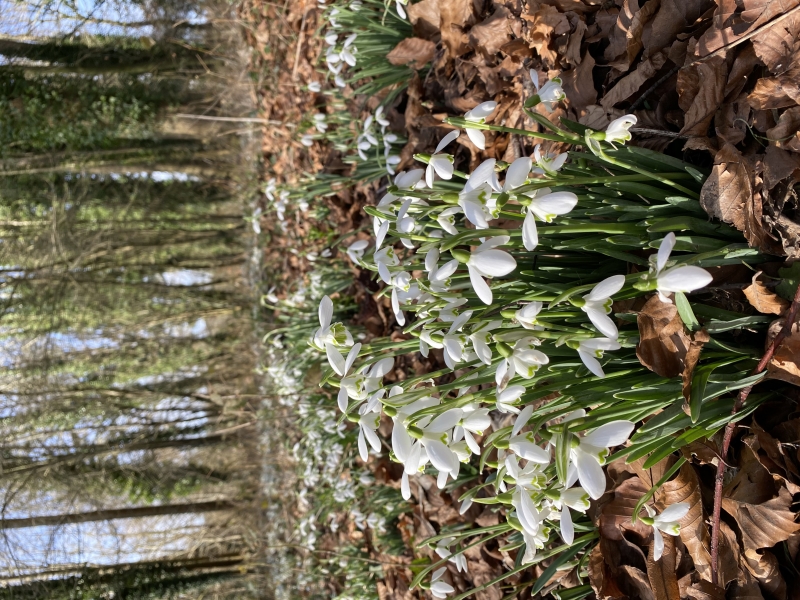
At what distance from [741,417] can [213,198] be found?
7974 mm

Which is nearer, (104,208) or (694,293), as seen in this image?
(694,293)

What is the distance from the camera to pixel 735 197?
1.21m

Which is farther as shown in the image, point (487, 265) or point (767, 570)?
point (767, 570)

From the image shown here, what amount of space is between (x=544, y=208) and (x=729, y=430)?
0.66 metres

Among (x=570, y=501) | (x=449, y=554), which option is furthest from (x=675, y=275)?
(x=449, y=554)

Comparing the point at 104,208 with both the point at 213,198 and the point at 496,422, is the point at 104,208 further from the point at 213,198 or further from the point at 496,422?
the point at 496,422

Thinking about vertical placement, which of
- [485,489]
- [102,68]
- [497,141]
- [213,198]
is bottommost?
[213,198]

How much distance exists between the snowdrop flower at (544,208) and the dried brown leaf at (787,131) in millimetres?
557

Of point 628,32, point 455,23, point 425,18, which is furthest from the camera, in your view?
point 425,18

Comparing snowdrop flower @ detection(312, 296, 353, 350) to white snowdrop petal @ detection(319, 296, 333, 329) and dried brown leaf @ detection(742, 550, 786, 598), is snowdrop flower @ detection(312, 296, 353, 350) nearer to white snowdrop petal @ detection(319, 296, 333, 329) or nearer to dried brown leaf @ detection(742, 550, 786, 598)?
white snowdrop petal @ detection(319, 296, 333, 329)

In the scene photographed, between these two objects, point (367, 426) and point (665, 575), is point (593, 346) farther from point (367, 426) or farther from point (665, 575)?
point (665, 575)

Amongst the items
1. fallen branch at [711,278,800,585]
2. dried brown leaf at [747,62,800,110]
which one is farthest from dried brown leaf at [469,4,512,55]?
fallen branch at [711,278,800,585]

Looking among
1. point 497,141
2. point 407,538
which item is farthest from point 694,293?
point 407,538

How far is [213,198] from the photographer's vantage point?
8.16m
